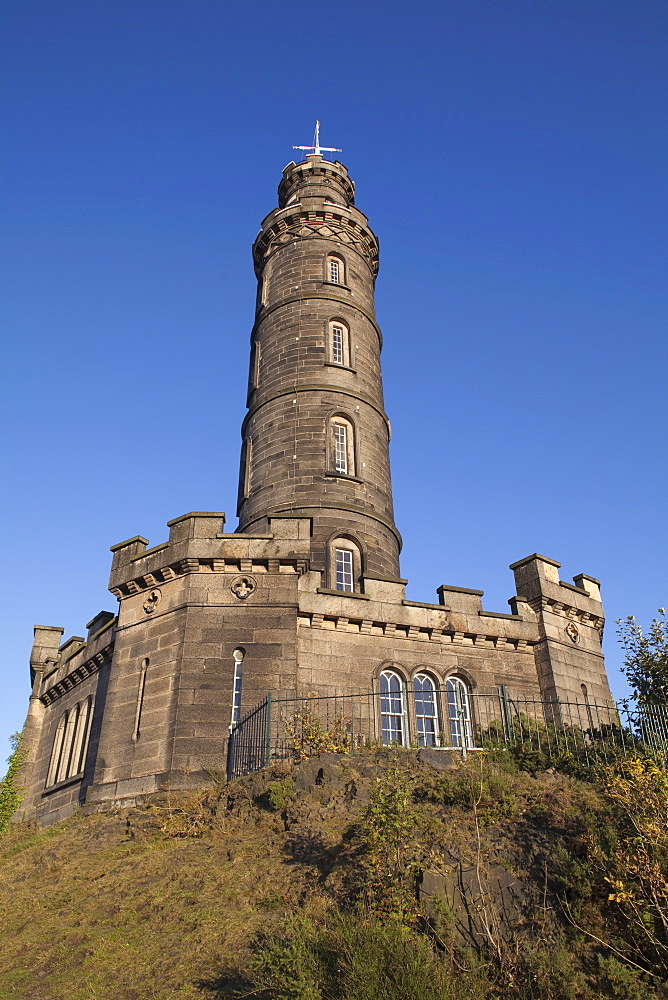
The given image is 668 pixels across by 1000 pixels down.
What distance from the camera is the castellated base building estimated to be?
Answer: 1540 centimetres

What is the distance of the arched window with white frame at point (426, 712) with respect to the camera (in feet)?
55.8

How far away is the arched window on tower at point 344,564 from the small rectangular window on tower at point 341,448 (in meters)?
2.20

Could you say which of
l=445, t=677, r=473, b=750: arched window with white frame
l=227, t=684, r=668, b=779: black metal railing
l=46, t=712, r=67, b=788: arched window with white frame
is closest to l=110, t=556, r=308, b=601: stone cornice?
l=227, t=684, r=668, b=779: black metal railing

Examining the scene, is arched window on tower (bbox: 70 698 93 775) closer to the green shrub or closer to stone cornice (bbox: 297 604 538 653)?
stone cornice (bbox: 297 604 538 653)

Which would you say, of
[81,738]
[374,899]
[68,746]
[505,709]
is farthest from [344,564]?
[374,899]

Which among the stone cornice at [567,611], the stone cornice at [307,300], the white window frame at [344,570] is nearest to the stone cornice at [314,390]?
the stone cornice at [307,300]

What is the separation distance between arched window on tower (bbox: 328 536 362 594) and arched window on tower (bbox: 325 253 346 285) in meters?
9.77

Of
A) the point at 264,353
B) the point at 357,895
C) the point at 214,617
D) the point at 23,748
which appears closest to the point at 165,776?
the point at 214,617

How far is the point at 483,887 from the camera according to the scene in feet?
28.1

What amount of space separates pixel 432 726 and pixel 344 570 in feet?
14.8

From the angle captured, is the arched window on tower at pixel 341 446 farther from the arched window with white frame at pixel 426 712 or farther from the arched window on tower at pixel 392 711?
the arched window with white frame at pixel 426 712

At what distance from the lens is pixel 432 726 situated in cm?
1728

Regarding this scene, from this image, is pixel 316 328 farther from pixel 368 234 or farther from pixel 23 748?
pixel 23 748

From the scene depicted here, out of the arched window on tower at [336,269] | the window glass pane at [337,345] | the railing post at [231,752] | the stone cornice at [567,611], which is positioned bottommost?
the railing post at [231,752]
